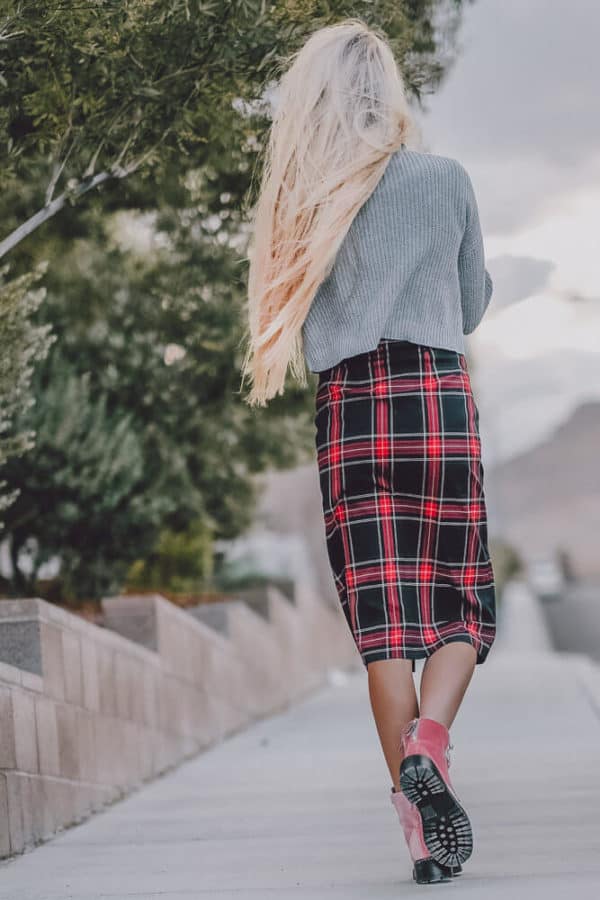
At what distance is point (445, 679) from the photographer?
118 inches

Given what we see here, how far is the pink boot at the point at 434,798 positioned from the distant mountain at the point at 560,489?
339 feet

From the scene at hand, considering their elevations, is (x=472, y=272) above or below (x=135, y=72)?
below

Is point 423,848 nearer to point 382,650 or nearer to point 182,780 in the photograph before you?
point 382,650

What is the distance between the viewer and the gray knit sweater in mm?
3084

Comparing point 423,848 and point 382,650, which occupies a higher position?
point 382,650

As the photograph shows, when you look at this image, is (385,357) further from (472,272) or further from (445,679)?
(445,679)

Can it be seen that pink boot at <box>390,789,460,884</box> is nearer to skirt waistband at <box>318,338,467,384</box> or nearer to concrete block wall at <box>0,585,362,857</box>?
skirt waistband at <box>318,338,467,384</box>

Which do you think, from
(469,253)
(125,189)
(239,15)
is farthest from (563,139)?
(469,253)

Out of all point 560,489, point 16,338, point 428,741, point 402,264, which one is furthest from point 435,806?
point 560,489

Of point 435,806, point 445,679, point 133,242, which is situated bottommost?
point 435,806

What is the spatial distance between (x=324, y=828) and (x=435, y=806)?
146 cm

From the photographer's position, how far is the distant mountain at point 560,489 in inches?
4284

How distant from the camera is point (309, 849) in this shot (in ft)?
12.4

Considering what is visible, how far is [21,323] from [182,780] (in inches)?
101
